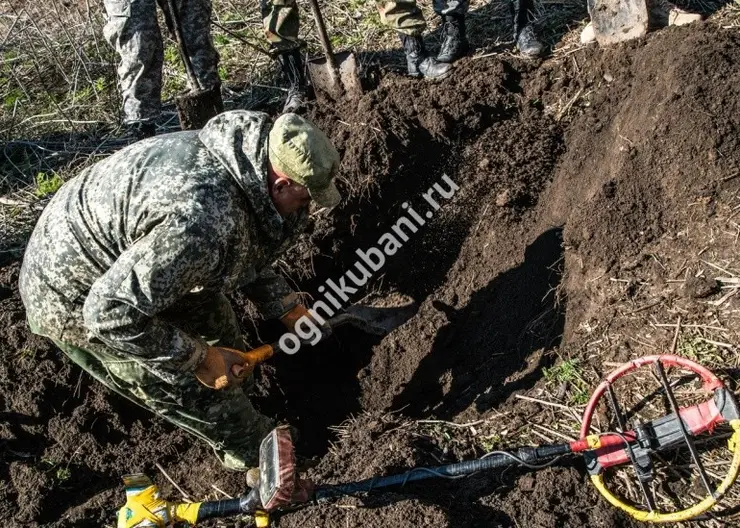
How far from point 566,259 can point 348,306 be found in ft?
4.24

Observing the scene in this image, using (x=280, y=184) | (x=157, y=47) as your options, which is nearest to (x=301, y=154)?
(x=280, y=184)

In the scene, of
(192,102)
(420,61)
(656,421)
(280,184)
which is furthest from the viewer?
(420,61)

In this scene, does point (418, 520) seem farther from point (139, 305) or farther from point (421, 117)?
point (421, 117)

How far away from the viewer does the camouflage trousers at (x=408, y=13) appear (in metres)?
4.61

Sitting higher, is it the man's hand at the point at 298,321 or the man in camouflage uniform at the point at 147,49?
the man in camouflage uniform at the point at 147,49

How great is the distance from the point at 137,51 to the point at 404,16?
1636 mm

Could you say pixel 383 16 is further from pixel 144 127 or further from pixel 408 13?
pixel 144 127

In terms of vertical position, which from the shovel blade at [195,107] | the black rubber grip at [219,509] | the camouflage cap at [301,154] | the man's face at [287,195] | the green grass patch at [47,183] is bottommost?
the black rubber grip at [219,509]

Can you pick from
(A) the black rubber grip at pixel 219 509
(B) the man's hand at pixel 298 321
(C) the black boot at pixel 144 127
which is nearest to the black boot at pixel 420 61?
(C) the black boot at pixel 144 127

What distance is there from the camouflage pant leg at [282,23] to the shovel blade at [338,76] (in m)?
0.33

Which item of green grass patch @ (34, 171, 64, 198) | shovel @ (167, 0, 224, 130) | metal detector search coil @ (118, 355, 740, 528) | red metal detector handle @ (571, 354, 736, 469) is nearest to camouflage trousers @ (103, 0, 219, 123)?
shovel @ (167, 0, 224, 130)

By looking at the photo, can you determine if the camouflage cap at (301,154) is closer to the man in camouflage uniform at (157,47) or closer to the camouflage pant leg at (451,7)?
the man in camouflage uniform at (157,47)

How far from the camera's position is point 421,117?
14.1 ft

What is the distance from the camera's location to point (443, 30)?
478 cm
